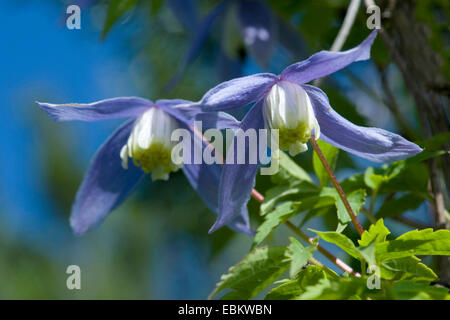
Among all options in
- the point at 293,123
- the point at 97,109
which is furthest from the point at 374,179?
the point at 97,109

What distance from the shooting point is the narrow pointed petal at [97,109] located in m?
0.79

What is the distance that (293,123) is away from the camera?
0.75 metres

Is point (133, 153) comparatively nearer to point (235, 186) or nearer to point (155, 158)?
point (155, 158)

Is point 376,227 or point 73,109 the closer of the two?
point 376,227

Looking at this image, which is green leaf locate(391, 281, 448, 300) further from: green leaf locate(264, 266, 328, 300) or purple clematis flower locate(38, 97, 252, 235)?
purple clematis flower locate(38, 97, 252, 235)

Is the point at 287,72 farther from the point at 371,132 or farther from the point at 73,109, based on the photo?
the point at 73,109

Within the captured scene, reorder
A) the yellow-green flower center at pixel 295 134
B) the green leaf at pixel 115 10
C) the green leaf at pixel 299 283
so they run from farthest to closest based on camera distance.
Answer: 1. the green leaf at pixel 115 10
2. the yellow-green flower center at pixel 295 134
3. the green leaf at pixel 299 283

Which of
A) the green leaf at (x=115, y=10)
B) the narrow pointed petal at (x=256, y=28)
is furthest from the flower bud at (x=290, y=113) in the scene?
the narrow pointed petal at (x=256, y=28)

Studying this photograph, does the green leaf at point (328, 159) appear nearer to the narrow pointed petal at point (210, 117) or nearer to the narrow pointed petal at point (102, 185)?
the narrow pointed petal at point (210, 117)

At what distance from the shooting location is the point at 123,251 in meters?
6.50

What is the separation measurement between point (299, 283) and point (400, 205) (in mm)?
366

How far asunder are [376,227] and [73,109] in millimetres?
434

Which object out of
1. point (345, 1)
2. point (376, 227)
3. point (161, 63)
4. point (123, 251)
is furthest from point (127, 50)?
point (123, 251)

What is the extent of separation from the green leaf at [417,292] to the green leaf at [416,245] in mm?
54
